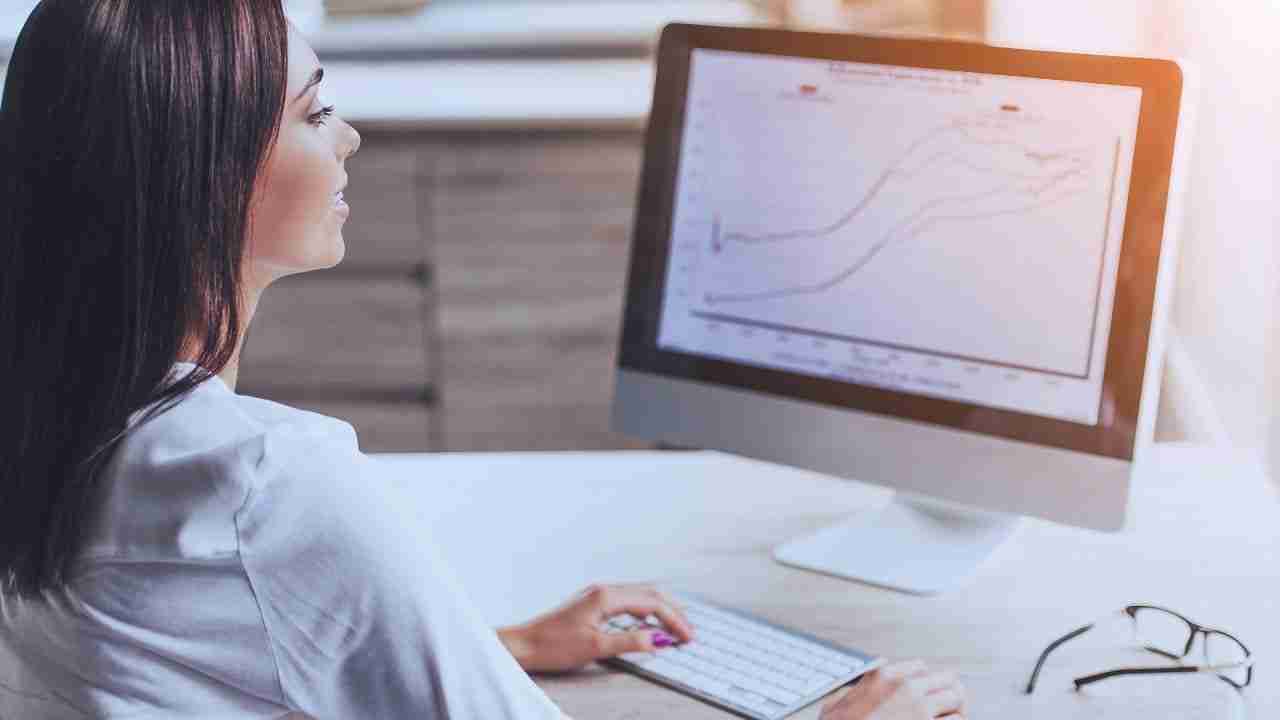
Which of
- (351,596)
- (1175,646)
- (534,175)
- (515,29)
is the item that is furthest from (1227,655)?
(515,29)

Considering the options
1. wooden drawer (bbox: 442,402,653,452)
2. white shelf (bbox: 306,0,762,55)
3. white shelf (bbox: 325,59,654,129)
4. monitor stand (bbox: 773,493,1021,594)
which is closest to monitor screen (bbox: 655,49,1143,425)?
monitor stand (bbox: 773,493,1021,594)

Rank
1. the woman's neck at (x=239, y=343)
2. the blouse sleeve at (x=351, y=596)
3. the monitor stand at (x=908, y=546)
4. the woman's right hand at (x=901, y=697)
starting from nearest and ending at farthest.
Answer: the blouse sleeve at (x=351, y=596) → the woman's neck at (x=239, y=343) → the woman's right hand at (x=901, y=697) → the monitor stand at (x=908, y=546)

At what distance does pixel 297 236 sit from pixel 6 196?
182 millimetres

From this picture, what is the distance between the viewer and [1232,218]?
177 centimetres

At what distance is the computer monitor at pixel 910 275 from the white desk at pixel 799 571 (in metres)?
0.05

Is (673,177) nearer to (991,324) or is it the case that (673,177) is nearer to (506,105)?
(991,324)

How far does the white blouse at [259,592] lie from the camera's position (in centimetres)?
84

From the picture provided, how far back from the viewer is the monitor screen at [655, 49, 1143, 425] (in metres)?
1.23

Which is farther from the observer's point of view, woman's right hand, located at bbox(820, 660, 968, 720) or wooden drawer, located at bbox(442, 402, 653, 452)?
wooden drawer, located at bbox(442, 402, 653, 452)

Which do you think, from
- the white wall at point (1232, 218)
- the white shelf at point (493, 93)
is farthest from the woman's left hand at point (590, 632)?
the white shelf at point (493, 93)

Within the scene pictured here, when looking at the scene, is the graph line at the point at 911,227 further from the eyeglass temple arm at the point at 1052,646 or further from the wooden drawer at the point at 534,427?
the wooden drawer at the point at 534,427

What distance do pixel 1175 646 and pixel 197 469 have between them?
2.50 feet

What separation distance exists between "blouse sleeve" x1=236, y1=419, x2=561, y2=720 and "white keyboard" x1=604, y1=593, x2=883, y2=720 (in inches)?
10.3

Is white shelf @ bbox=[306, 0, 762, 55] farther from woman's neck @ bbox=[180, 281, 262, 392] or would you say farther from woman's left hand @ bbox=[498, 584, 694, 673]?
woman's neck @ bbox=[180, 281, 262, 392]
